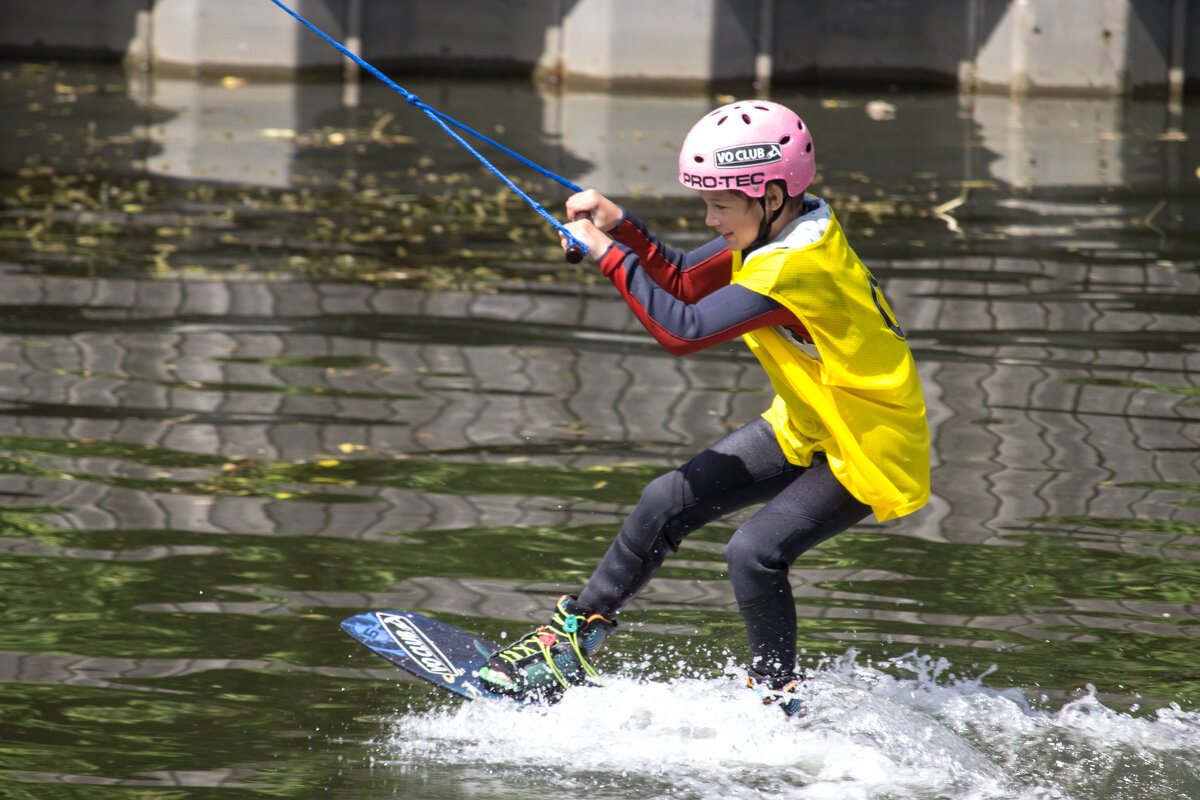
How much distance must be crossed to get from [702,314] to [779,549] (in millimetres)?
719

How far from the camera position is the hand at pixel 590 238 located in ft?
13.5

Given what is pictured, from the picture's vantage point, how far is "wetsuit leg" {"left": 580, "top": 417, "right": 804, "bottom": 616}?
4297 mm

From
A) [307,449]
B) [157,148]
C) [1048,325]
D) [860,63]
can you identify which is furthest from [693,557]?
[860,63]

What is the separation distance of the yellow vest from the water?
80 cm

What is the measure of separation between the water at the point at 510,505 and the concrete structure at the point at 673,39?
6866mm

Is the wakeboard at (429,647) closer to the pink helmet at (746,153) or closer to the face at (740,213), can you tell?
the face at (740,213)

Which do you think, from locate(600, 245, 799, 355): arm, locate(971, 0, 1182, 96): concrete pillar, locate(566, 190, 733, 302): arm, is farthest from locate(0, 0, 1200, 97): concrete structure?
locate(600, 245, 799, 355): arm

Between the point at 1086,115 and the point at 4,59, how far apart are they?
47.9 feet

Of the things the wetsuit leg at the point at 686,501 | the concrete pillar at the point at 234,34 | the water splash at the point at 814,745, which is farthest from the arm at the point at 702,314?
the concrete pillar at the point at 234,34

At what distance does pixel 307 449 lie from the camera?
661 cm

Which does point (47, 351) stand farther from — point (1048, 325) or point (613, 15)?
point (613, 15)

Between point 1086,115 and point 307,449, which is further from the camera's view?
point 1086,115

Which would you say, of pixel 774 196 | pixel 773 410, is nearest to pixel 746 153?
pixel 774 196

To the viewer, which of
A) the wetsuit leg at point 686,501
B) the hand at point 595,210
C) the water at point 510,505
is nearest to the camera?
the water at point 510,505
